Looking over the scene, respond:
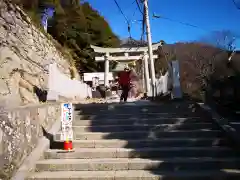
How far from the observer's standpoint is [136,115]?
7.04 metres

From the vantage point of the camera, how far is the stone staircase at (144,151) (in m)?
4.64

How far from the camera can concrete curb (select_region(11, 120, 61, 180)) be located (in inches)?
173

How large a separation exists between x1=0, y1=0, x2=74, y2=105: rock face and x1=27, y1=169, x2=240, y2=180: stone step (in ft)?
15.6

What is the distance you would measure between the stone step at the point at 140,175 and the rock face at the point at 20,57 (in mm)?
4747

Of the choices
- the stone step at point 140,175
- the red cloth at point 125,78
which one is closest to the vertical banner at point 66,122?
the stone step at point 140,175

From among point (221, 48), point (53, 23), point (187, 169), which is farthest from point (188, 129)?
point (221, 48)

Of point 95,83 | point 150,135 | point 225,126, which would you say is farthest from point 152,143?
point 95,83

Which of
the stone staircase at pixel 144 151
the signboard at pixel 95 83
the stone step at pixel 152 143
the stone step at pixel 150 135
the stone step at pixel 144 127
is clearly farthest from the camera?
the signboard at pixel 95 83

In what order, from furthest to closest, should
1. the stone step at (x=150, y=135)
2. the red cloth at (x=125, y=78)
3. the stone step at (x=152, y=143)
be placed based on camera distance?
the red cloth at (x=125, y=78) < the stone step at (x=150, y=135) < the stone step at (x=152, y=143)

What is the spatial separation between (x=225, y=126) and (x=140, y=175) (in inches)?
95.6

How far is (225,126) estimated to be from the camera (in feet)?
20.0

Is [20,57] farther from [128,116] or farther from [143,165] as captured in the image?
[143,165]

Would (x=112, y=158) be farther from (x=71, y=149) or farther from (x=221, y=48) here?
(x=221, y=48)

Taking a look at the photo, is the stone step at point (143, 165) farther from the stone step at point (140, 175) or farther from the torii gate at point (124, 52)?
the torii gate at point (124, 52)
